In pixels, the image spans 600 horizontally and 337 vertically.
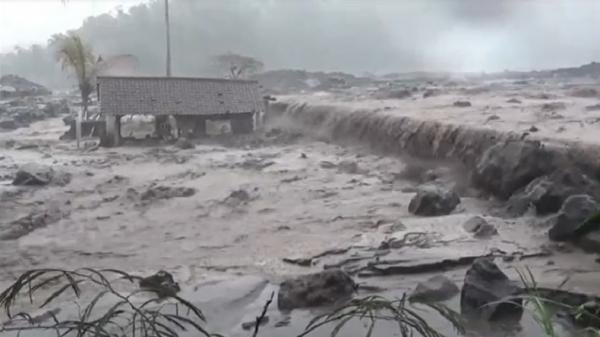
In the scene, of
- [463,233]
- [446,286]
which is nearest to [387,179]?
[463,233]

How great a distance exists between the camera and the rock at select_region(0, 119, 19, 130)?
98.3 ft

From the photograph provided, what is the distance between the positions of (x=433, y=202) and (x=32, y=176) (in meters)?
9.19

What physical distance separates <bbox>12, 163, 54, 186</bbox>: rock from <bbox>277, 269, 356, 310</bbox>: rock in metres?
9.62

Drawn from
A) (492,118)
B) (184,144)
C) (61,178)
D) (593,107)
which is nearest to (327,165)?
(492,118)

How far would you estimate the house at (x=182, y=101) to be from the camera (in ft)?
77.9

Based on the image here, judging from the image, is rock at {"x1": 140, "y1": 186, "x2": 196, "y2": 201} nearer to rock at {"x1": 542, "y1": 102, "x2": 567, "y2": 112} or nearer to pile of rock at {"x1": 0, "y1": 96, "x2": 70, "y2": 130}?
rock at {"x1": 542, "y1": 102, "x2": 567, "y2": 112}

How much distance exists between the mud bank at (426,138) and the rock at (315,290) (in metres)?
4.96

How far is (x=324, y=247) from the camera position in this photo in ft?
29.3

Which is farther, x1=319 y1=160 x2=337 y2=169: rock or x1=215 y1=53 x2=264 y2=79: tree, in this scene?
x1=215 y1=53 x2=264 y2=79: tree

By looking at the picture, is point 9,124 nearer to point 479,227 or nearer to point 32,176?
point 32,176

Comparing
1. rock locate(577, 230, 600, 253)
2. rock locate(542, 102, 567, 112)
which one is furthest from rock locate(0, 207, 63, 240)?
rock locate(542, 102, 567, 112)

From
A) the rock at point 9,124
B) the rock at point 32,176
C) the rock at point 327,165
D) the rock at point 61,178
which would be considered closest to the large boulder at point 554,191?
the rock at point 327,165

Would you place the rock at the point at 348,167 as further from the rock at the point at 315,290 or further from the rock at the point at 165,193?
the rock at the point at 315,290

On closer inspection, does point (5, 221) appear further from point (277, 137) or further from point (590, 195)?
point (277, 137)
